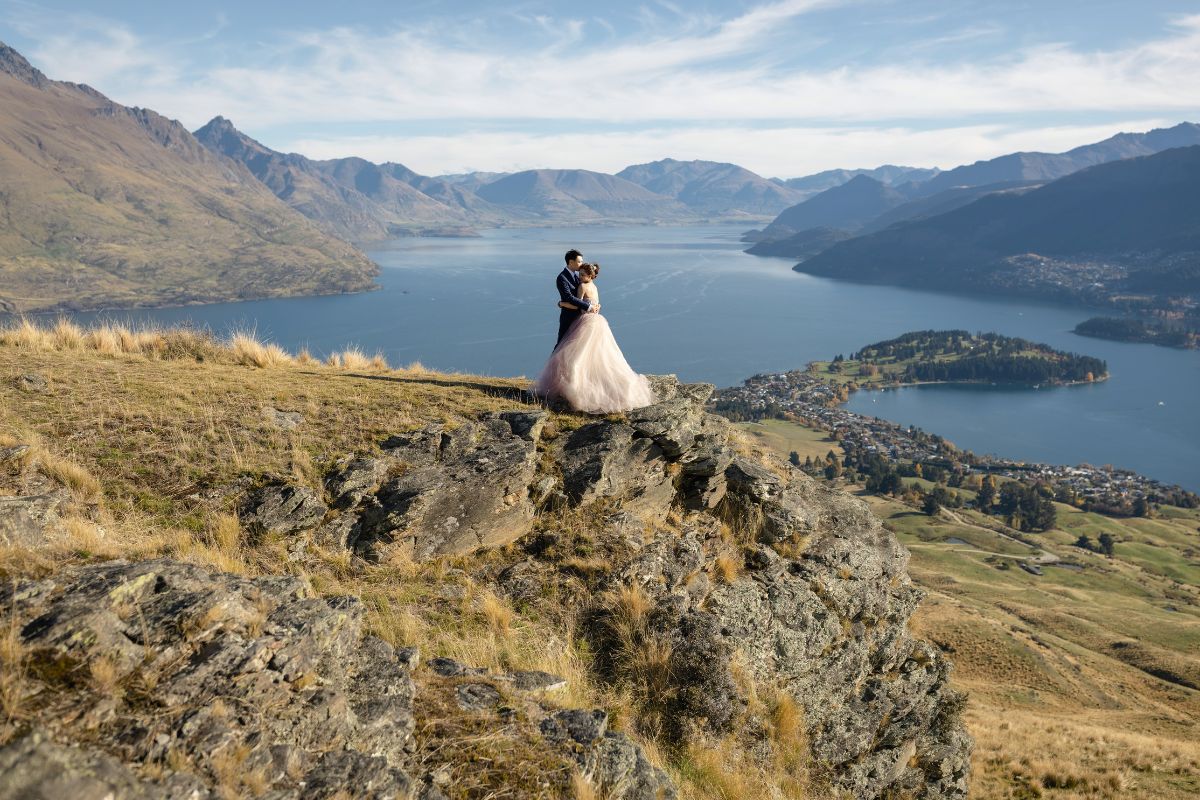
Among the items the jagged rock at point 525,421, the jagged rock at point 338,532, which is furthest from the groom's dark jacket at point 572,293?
the jagged rock at point 338,532

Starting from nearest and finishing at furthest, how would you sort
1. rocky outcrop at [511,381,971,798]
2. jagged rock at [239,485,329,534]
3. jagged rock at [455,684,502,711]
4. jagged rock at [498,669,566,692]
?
jagged rock at [455,684,502,711], jagged rock at [498,669,566,692], jagged rock at [239,485,329,534], rocky outcrop at [511,381,971,798]

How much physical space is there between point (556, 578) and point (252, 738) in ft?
18.1

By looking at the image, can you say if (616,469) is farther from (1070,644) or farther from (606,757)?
(1070,644)

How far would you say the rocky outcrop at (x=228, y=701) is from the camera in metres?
4.02

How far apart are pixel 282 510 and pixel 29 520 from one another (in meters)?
2.88

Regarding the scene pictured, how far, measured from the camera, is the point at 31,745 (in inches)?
142

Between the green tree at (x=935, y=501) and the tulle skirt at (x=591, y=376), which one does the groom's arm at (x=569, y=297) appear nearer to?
the tulle skirt at (x=591, y=376)

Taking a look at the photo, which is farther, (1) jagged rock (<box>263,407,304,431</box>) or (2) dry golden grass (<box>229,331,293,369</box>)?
(2) dry golden grass (<box>229,331,293,369</box>)

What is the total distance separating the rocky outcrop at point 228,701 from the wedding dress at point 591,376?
7596mm

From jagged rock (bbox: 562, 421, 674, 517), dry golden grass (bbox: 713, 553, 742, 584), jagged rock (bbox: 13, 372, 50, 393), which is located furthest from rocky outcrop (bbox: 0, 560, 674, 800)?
jagged rock (bbox: 13, 372, 50, 393)

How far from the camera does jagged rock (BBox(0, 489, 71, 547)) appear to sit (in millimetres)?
6148

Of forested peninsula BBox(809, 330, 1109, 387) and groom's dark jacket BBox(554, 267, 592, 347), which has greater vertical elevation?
groom's dark jacket BBox(554, 267, 592, 347)

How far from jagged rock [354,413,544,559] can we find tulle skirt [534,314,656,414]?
5.90 ft

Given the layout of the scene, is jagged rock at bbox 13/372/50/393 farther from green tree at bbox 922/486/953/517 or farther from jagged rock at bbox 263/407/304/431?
green tree at bbox 922/486/953/517
